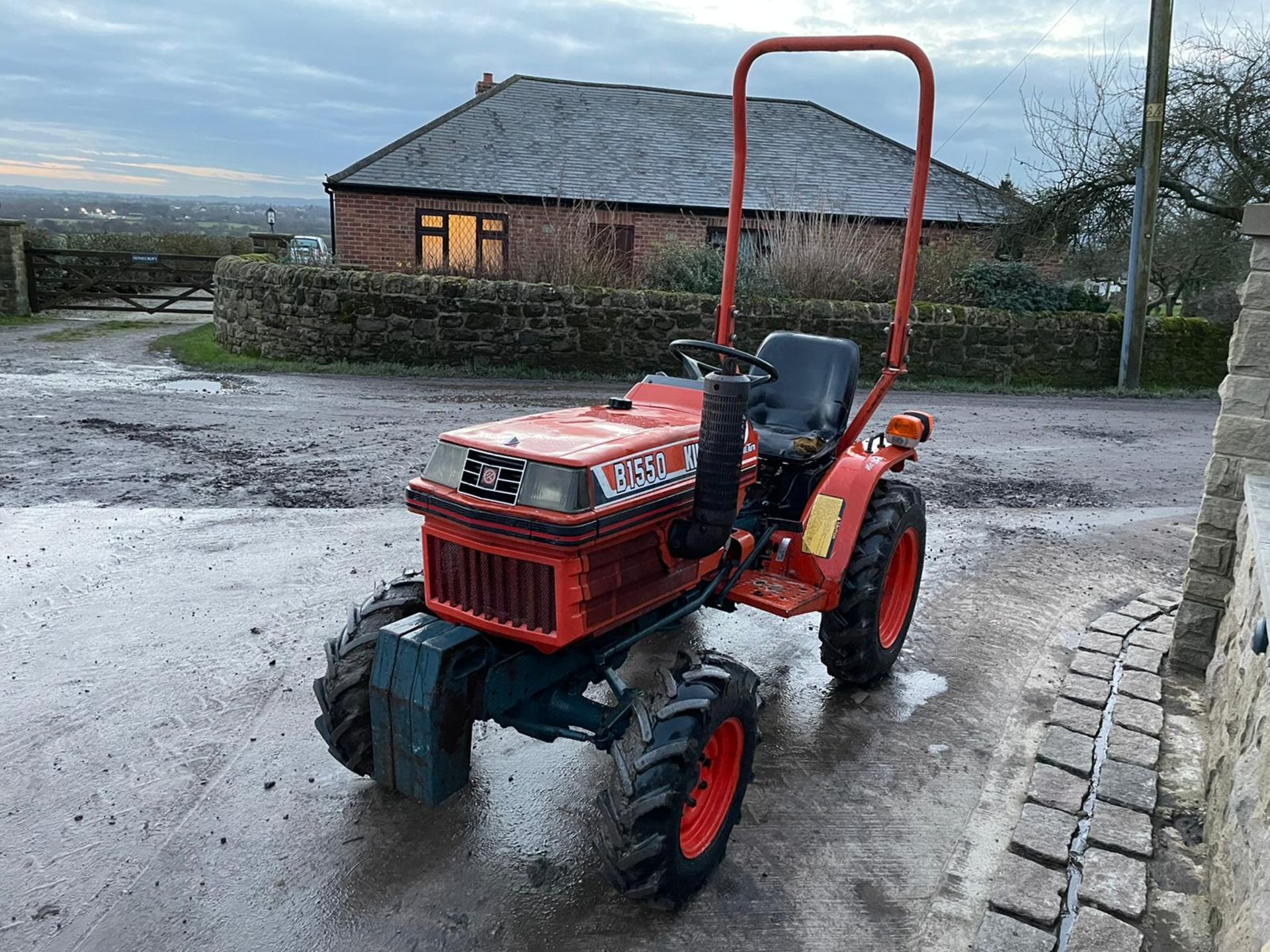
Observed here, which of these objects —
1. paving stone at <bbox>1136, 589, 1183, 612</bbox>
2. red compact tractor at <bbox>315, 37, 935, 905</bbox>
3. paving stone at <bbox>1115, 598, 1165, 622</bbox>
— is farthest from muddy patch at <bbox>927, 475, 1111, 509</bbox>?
red compact tractor at <bbox>315, 37, 935, 905</bbox>

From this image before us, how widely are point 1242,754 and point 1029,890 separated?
79 centimetres

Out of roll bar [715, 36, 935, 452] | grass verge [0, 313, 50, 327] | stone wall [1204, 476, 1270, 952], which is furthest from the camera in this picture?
grass verge [0, 313, 50, 327]

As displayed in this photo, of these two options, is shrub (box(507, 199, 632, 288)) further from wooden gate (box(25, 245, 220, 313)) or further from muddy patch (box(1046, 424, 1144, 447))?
wooden gate (box(25, 245, 220, 313))

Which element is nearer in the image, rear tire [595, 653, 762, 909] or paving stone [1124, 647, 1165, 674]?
rear tire [595, 653, 762, 909]

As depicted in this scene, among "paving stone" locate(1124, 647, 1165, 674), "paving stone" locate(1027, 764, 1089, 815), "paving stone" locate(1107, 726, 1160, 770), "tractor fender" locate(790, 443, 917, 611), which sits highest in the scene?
"tractor fender" locate(790, 443, 917, 611)

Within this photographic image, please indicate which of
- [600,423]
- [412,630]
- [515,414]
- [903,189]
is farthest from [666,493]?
[903,189]

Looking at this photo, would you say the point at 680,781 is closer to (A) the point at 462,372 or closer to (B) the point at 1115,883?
(B) the point at 1115,883

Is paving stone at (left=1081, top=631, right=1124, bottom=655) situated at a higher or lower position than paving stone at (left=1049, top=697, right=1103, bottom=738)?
higher

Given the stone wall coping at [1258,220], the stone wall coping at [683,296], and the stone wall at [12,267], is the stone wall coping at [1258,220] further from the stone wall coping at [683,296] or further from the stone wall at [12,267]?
the stone wall at [12,267]

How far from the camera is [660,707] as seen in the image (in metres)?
2.76

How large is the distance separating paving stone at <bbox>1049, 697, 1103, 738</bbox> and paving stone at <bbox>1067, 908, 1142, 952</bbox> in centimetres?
115

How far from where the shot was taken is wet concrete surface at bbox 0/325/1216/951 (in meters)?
2.73

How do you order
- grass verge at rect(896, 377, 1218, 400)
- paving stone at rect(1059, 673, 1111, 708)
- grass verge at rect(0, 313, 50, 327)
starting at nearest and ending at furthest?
paving stone at rect(1059, 673, 1111, 708) < grass verge at rect(896, 377, 1218, 400) < grass verge at rect(0, 313, 50, 327)

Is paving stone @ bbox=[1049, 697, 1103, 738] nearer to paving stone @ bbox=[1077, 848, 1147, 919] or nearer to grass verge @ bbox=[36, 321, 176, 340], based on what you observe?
paving stone @ bbox=[1077, 848, 1147, 919]
